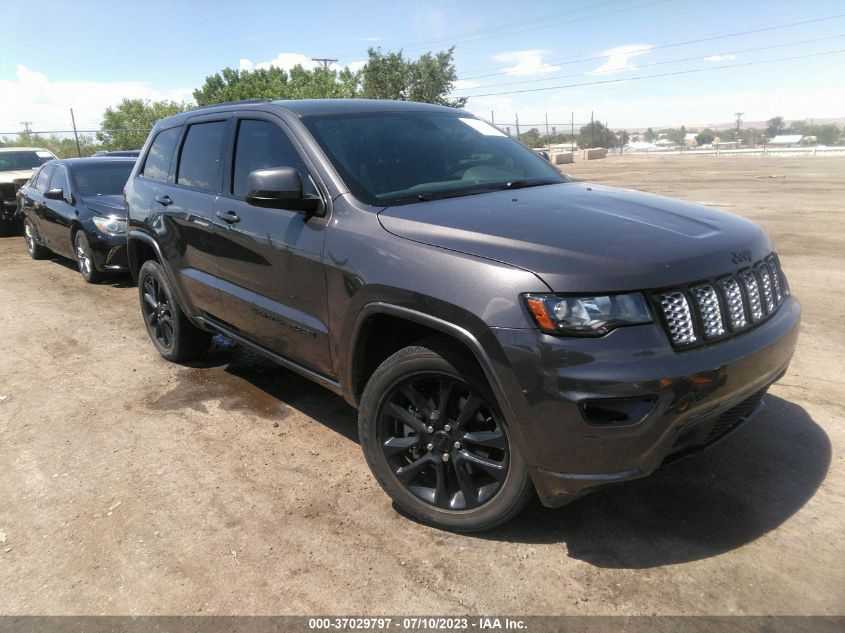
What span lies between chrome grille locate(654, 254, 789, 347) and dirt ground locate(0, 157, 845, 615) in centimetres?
94

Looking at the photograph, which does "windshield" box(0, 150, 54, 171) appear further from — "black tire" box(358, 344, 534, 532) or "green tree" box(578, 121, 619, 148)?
"green tree" box(578, 121, 619, 148)

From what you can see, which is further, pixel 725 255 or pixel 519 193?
pixel 519 193

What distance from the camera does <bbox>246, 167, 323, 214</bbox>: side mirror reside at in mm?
3068

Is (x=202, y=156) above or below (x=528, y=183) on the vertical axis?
above

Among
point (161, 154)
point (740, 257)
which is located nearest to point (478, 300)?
point (740, 257)

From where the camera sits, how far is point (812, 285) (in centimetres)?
679

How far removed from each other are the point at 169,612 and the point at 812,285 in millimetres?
6823

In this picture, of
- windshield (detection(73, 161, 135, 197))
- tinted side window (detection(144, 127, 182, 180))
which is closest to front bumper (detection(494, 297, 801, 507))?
tinted side window (detection(144, 127, 182, 180))

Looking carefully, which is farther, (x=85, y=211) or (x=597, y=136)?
(x=597, y=136)

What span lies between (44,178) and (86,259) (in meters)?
2.47

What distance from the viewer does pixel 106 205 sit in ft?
27.8

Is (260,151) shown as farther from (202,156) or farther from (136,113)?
(136,113)

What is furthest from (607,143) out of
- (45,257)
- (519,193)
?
(519,193)

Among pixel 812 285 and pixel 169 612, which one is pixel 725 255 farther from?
pixel 812 285
